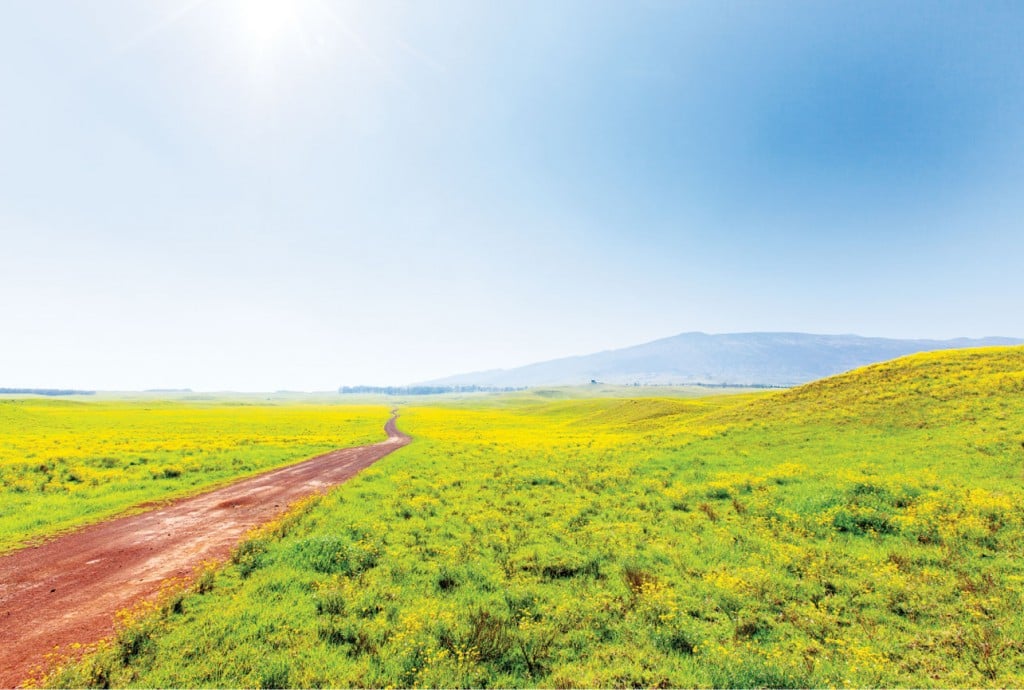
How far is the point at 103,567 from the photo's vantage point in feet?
41.5

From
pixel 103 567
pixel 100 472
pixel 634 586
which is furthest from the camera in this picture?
pixel 100 472

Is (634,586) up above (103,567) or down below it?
below

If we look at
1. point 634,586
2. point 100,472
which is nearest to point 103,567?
point 634,586

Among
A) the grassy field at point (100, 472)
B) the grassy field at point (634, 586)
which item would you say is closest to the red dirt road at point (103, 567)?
the grassy field at point (634, 586)

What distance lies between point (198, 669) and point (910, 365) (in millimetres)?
62188

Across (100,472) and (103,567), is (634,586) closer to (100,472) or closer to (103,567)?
(103,567)

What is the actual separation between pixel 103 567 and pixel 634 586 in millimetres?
16907

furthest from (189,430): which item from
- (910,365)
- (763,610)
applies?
(910,365)

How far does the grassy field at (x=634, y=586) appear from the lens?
7.78 m

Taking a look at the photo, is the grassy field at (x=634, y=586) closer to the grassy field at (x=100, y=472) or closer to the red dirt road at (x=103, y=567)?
the red dirt road at (x=103, y=567)

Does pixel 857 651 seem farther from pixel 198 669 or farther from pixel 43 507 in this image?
pixel 43 507

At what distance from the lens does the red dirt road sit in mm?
8984

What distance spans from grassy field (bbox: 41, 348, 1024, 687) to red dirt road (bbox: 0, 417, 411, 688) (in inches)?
60.2

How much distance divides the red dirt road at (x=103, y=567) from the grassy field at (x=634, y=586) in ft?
5.02
